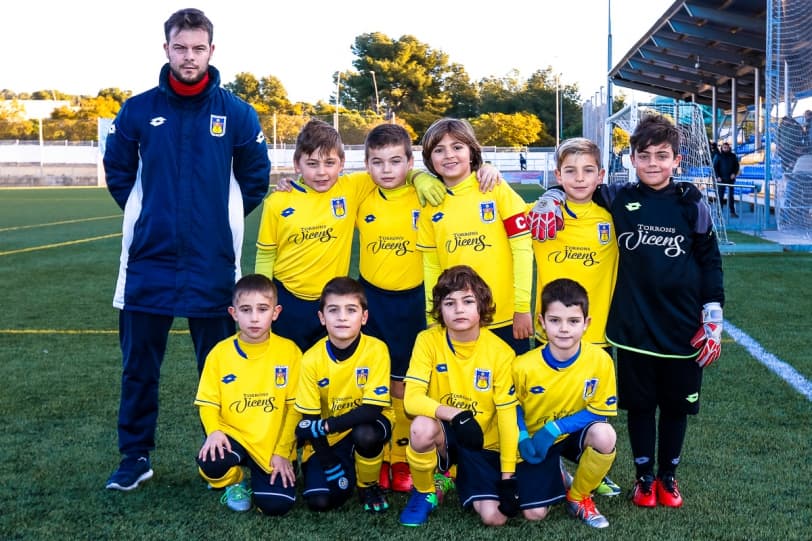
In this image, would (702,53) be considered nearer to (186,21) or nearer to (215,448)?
(186,21)

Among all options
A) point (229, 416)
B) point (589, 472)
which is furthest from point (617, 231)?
point (229, 416)

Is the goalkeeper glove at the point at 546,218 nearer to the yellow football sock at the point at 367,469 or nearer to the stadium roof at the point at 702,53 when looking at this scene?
the yellow football sock at the point at 367,469

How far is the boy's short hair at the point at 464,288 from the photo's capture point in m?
3.25

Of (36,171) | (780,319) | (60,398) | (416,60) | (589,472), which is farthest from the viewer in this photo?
(416,60)

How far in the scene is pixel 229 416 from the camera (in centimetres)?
343

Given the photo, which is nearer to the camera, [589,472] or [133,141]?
[589,472]

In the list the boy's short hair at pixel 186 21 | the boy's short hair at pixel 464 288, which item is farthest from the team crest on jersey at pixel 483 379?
the boy's short hair at pixel 186 21

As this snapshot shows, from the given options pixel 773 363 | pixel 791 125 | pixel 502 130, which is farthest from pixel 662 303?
pixel 502 130

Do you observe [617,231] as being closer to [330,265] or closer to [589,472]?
[589,472]

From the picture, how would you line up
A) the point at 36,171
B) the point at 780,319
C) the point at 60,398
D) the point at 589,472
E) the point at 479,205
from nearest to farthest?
the point at 589,472
the point at 479,205
the point at 60,398
the point at 780,319
the point at 36,171

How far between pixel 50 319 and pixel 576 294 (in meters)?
5.49

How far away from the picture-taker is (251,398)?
342cm

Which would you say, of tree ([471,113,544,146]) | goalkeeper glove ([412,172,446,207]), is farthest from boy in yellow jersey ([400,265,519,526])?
tree ([471,113,544,146])

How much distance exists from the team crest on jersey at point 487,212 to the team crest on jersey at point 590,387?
31.1 inches
